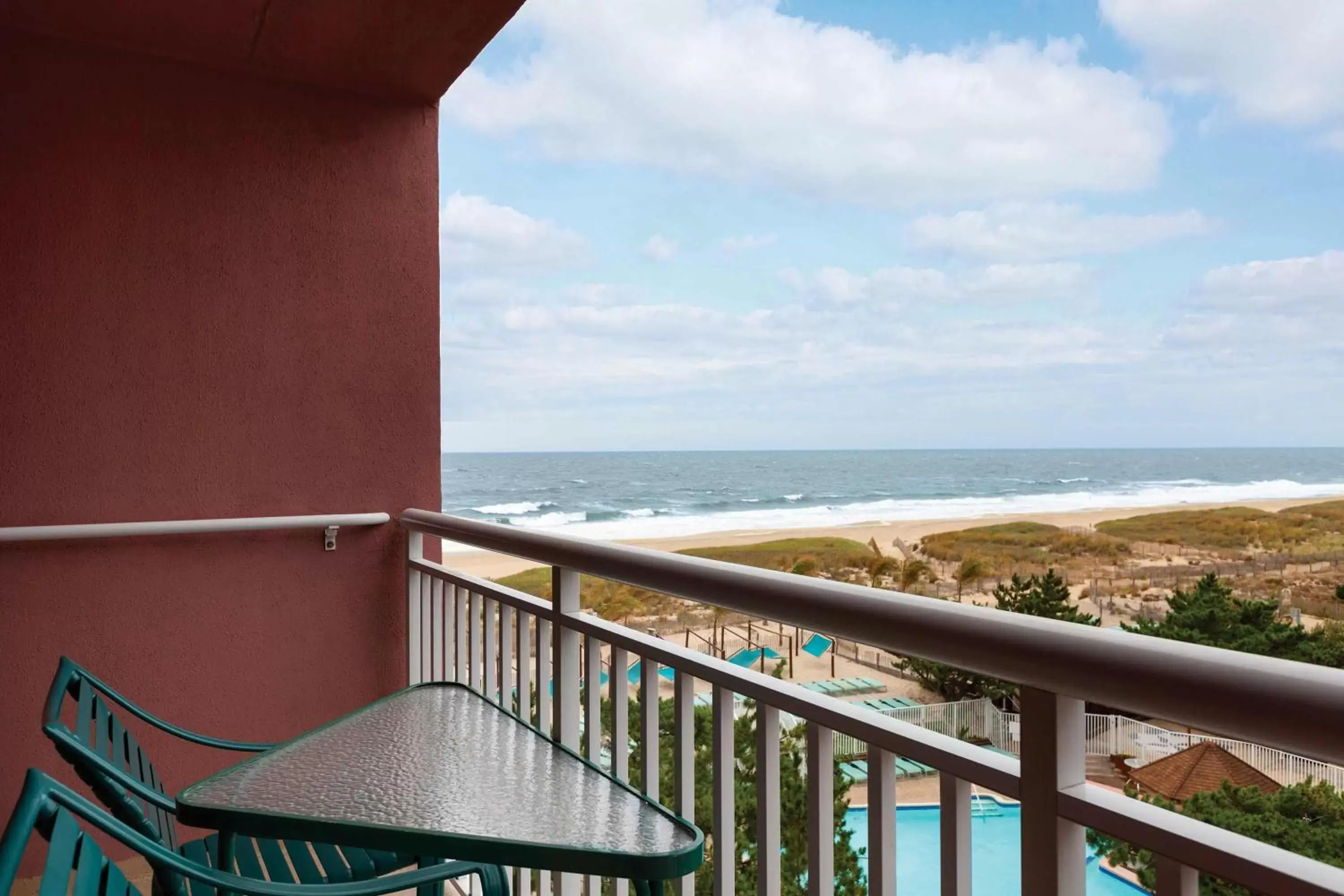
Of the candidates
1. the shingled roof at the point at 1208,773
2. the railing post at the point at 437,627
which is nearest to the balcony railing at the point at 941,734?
the railing post at the point at 437,627

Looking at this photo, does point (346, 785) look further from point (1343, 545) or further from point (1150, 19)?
point (1150, 19)

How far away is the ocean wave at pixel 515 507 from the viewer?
80.7 ft

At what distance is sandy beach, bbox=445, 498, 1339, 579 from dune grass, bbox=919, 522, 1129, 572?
0.69 meters

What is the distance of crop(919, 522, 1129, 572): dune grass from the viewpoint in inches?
628

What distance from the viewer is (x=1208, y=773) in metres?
3.63

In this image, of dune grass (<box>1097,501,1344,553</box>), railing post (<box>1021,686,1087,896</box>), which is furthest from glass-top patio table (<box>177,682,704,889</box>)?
dune grass (<box>1097,501,1344,553</box>)

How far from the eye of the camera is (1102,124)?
27656mm

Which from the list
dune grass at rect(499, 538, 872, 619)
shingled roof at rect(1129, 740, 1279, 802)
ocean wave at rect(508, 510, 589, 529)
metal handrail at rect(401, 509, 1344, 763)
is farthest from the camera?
ocean wave at rect(508, 510, 589, 529)

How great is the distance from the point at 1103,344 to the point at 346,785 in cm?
3177

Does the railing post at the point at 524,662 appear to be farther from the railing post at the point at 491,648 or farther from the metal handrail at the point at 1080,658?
the metal handrail at the point at 1080,658

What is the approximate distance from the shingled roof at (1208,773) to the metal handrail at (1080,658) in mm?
3096

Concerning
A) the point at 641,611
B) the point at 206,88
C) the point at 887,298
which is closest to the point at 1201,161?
the point at 887,298

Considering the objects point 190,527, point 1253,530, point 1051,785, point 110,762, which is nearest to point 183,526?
point 190,527

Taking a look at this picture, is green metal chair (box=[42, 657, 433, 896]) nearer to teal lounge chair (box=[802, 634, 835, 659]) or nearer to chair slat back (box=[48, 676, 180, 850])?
chair slat back (box=[48, 676, 180, 850])
